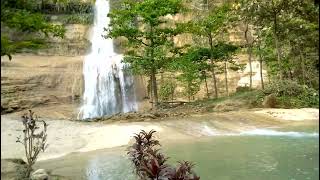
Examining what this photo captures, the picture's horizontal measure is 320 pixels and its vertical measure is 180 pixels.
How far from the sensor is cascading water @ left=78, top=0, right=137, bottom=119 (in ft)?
94.6

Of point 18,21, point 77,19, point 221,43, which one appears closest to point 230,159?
point 18,21

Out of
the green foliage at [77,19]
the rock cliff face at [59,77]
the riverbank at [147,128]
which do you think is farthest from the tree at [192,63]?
the green foliage at [77,19]

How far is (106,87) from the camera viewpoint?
29766 mm

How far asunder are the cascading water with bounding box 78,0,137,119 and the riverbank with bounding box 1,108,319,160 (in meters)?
9.30

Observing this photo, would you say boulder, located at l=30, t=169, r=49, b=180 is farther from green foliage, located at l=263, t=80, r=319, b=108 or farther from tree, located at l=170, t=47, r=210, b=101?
tree, located at l=170, t=47, r=210, b=101

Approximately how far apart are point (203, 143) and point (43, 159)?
475cm

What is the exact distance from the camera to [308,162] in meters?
9.98

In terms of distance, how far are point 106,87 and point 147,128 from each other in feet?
43.5

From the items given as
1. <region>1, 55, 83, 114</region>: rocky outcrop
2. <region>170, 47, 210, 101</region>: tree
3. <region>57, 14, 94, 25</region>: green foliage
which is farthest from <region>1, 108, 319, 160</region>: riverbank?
<region>57, 14, 94, 25</region>: green foliage

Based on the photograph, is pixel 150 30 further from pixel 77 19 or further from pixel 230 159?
pixel 230 159

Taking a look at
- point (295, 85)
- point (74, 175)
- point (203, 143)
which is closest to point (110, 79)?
point (295, 85)

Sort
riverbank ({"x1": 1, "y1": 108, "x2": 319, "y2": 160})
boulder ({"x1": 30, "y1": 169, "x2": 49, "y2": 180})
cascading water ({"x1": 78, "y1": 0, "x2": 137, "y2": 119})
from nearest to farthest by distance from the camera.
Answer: boulder ({"x1": 30, "y1": 169, "x2": 49, "y2": 180})
riverbank ({"x1": 1, "y1": 108, "x2": 319, "y2": 160})
cascading water ({"x1": 78, "y1": 0, "x2": 137, "y2": 119})

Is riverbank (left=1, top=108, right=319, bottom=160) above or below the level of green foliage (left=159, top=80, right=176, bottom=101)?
below

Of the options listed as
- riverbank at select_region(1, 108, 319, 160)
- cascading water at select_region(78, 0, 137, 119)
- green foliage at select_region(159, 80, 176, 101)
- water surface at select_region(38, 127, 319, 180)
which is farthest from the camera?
green foliage at select_region(159, 80, 176, 101)
